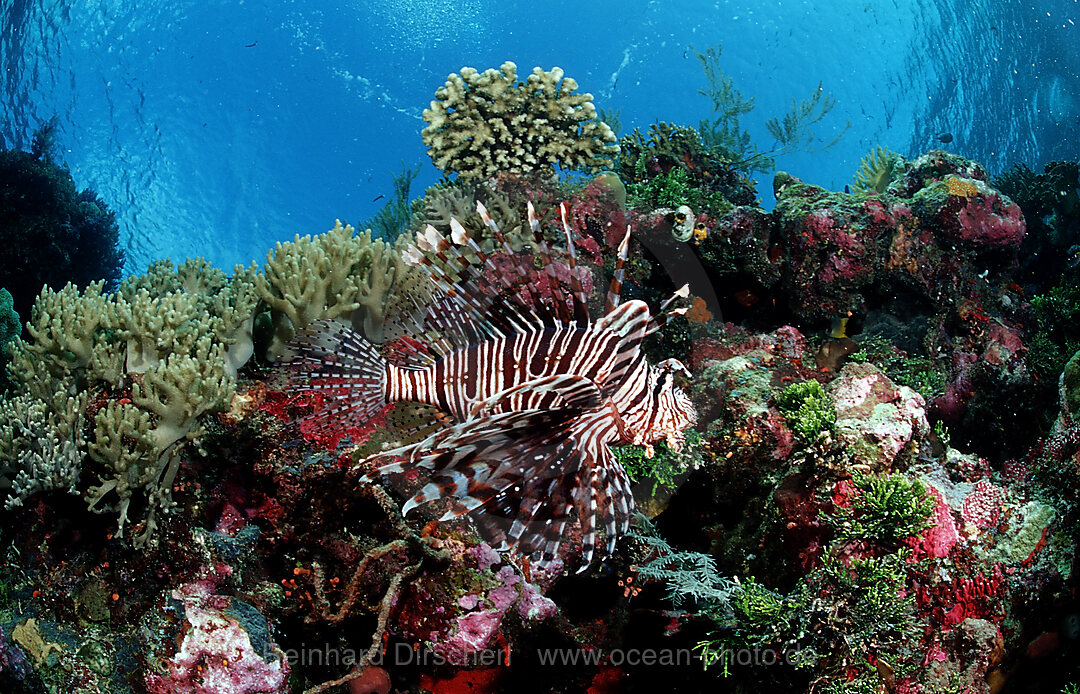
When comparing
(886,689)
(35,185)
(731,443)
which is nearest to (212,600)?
(731,443)

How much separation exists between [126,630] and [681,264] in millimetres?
5761

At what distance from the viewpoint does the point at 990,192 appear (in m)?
6.38

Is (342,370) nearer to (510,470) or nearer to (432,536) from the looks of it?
(432,536)

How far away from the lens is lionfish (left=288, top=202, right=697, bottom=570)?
200cm

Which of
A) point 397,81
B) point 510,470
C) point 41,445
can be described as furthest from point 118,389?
point 397,81

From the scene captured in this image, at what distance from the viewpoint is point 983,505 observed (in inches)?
106

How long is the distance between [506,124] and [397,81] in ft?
180

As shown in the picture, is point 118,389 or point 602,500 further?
point 118,389

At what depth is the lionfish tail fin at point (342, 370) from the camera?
2686 mm

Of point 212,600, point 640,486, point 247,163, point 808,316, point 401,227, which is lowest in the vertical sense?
point 212,600

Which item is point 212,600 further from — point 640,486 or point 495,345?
point 640,486

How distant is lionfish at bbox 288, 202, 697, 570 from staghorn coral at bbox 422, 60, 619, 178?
3.72m

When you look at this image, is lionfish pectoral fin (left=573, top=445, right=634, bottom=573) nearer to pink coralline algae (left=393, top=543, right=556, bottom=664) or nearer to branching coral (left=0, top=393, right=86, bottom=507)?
pink coralline algae (left=393, top=543, right=556, bottom=664)

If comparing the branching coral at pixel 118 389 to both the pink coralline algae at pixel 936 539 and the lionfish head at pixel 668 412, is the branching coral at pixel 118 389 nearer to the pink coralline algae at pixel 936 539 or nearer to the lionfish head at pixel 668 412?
the lionfish head at pixel 668 412
